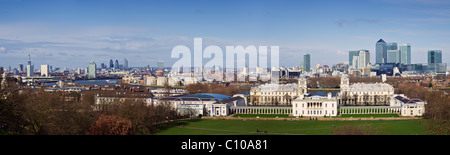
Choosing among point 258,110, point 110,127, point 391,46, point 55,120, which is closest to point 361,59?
point 391,46

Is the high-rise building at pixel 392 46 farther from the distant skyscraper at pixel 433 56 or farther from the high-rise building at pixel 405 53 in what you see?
the distant skyscraper at pixel 433 56

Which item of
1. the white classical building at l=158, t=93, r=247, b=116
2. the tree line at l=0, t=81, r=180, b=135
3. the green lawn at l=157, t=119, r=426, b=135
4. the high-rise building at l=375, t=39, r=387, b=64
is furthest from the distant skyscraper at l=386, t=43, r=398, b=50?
the tree line at l=0, t=81, r=180, b=135

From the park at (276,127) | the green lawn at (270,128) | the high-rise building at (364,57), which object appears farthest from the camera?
the high-rise building at (364,57)

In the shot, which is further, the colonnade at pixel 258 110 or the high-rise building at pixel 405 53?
the high-rise building at pixel 405 53

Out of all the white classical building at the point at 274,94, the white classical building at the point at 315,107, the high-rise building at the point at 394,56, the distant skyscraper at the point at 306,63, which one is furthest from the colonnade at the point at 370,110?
the high-rise building at the point at 394,56

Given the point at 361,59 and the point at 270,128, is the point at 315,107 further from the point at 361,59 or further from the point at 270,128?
the point at 361,59

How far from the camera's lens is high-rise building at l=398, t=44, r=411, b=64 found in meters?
188

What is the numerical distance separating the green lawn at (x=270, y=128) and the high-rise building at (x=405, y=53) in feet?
555

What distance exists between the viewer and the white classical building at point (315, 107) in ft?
116

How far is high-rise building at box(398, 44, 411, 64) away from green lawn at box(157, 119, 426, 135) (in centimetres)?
16929

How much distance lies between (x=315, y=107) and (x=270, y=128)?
415 inches
